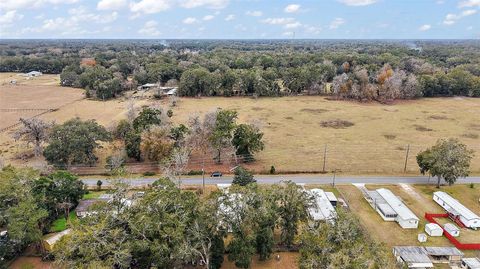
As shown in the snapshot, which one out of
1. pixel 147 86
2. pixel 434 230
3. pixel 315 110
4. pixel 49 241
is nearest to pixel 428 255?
pixel 434 230

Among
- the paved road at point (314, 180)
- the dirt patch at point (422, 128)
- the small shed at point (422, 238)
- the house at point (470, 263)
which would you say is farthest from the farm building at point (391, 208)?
the dirt patch at point (422, 128)

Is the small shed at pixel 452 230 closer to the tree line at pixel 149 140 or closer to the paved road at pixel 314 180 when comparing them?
the paved road at pixel 314 180

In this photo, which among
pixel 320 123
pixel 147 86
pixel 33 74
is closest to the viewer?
pixel 320 123

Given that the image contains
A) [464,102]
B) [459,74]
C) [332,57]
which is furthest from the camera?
[332,57]

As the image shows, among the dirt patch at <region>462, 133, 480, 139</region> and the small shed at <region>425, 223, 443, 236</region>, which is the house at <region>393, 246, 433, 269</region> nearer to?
the small shed at <region>425, 223, 443, 236</region>

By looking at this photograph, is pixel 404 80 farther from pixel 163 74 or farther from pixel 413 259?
pixel 413 259

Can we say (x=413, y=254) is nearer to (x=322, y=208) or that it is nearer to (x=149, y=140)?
(x=322, y=208)

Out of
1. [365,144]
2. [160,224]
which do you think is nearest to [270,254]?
[160,224]
